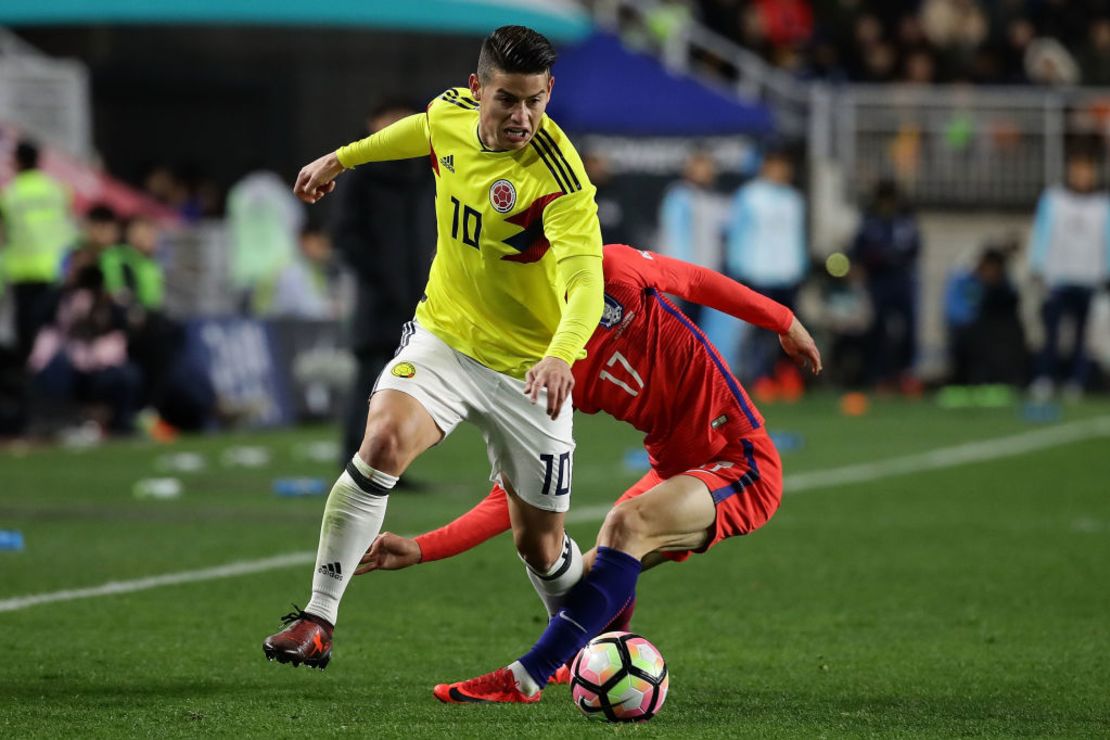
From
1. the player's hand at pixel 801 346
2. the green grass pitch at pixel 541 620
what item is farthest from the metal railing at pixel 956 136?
the player's hand at pixel 801 346

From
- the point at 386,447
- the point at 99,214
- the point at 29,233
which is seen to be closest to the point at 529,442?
the point at 386,447

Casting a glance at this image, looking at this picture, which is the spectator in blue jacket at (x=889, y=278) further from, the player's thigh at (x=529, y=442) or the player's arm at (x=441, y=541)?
the player's thigh at (x=529, y=442)

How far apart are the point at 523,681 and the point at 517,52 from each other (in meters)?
1.77

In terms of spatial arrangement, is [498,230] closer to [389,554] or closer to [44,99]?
[389,554]

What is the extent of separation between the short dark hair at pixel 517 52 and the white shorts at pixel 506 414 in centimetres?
87

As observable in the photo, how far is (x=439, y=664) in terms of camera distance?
6707mm

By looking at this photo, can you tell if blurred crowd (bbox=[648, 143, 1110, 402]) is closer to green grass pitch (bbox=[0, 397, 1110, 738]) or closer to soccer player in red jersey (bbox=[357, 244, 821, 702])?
green grass pitch (bbox=[0, 397, 1110, 738])

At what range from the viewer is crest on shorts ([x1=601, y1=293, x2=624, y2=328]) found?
6371mm

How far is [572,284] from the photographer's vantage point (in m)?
5.92

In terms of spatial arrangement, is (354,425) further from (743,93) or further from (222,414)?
(743,93)

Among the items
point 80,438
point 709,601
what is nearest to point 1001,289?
point 80,438

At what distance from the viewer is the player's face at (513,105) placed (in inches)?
234

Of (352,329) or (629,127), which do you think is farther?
(629,127)

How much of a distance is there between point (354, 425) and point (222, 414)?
16.4 ft
